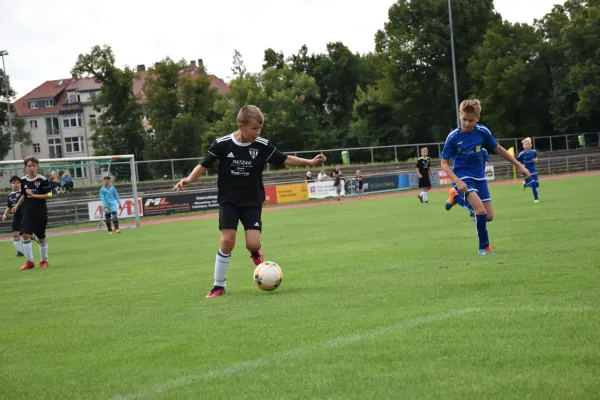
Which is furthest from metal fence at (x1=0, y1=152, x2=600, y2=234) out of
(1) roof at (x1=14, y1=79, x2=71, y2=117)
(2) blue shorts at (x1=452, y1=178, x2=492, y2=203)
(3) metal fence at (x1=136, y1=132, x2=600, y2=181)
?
(1) roof at (x1=14, y1=79, x2=71, y2=117)

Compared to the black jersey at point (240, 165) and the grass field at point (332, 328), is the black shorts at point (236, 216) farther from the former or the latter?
the grass field at point (332, 328)

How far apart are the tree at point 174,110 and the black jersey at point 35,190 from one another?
177 feet

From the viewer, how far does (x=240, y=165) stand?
926 cm

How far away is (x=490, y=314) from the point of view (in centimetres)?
→ 629

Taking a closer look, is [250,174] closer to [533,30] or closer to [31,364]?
[31,364]

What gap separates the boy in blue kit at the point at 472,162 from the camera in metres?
11.5

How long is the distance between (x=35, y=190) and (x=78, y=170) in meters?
19.0

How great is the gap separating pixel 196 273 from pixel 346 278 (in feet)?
10.5

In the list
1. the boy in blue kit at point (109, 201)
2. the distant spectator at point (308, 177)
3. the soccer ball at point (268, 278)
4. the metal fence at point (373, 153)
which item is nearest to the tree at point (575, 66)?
the metal fence at point (373, 153)

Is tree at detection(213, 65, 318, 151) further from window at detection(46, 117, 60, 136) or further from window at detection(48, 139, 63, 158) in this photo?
window at detection(48, 139, 63, 158)

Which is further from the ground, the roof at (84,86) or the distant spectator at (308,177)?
the roof at (84,86)

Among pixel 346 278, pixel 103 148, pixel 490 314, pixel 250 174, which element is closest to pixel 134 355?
pixel 490 314

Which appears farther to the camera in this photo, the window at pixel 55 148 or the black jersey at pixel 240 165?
the window at pixel 55 148

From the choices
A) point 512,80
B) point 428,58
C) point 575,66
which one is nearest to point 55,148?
point 428,58
